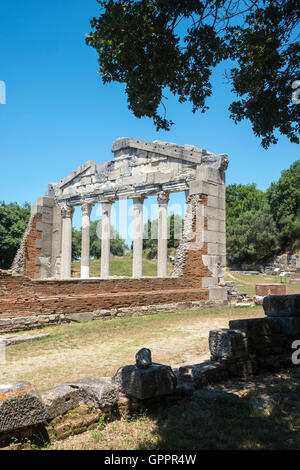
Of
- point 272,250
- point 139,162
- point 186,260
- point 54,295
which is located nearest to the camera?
point 54,295

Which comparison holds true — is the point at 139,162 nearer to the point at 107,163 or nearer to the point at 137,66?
the point at 107,163

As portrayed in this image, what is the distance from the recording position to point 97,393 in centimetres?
433

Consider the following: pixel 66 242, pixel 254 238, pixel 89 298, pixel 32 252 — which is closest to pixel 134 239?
pixel 66 242

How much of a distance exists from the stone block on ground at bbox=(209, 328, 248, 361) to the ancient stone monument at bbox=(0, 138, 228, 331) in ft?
20.9

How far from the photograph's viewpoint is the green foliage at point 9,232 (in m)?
31.2

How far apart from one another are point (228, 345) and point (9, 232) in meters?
28.7

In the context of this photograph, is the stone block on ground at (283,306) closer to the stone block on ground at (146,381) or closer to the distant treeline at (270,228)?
the stone block on ground at (146,381)

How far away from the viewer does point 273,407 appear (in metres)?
4.60

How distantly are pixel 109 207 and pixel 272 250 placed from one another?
2680cm

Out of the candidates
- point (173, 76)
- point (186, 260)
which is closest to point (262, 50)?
point (173, 76)

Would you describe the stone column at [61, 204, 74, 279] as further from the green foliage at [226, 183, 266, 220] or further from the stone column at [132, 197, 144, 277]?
the green foliage at [226, 183, 266, 220]

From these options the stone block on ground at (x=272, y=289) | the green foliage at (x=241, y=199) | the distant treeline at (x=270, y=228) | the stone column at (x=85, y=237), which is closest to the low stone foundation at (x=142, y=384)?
the stone block on ground at (x=272, y=289)

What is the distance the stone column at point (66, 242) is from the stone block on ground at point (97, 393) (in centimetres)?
1876

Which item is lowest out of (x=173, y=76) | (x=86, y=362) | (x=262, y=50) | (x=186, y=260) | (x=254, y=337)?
(x=86, y=362)
